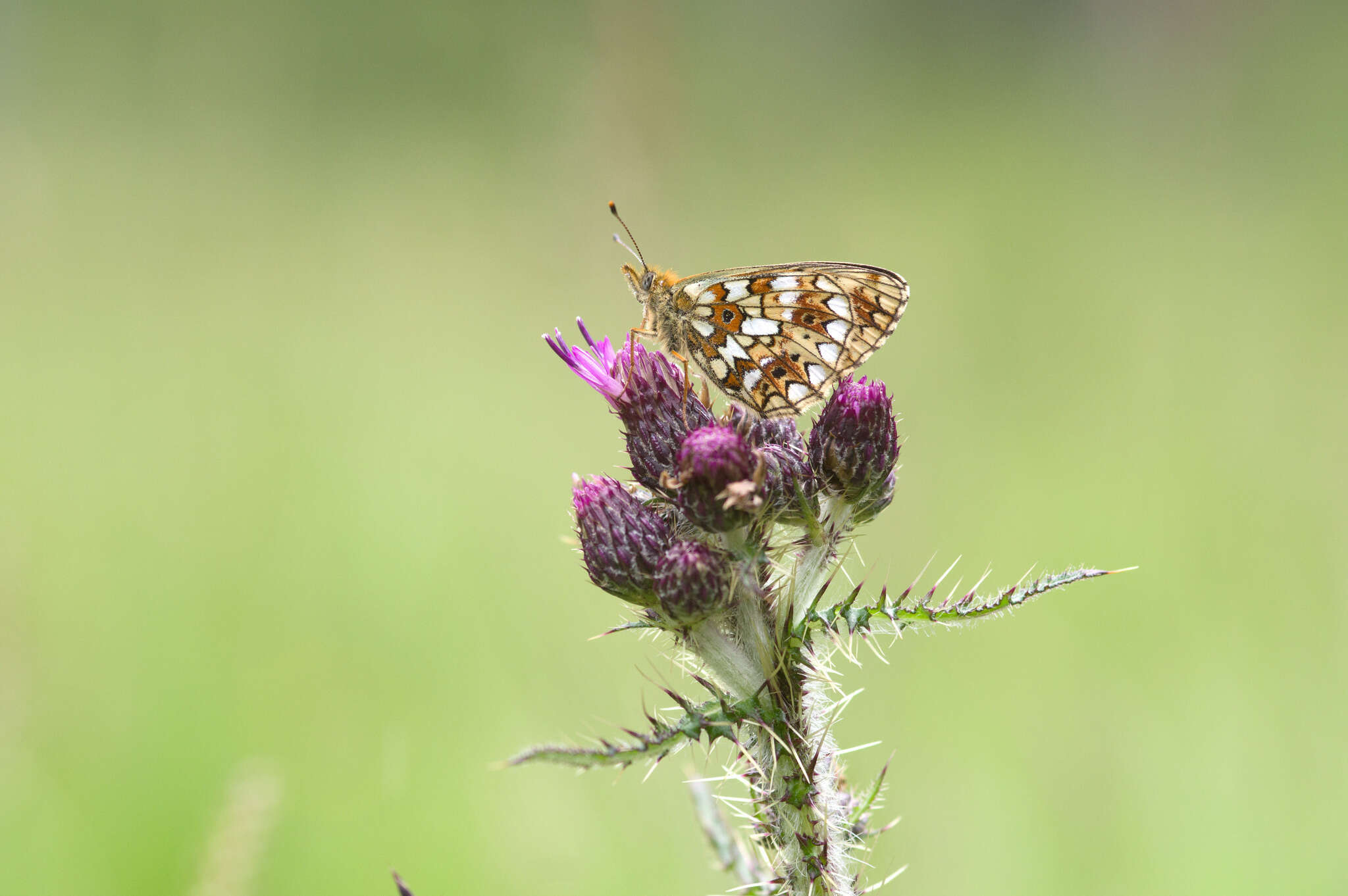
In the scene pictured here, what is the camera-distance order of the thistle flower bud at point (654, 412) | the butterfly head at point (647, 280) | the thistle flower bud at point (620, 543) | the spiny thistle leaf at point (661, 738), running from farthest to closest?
the butterfly head at point (647, 280) → the thistle flower bud at point (654, 412) → the thistle flower bud at point (620, 543) → the spiny thistle leaf at point (661, 738)

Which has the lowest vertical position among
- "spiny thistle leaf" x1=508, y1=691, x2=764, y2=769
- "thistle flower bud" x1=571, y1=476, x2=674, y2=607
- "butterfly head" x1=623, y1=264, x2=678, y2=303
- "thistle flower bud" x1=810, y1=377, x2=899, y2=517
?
"spiny thistle leaf" x1=508, y1=691, x2=764, y2=769

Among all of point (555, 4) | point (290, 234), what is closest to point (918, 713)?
point (290, 234)

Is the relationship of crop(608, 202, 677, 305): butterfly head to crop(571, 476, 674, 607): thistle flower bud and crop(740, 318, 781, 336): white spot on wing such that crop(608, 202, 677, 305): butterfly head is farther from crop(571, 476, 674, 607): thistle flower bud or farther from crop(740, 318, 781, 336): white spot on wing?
crop(571, 476, 674, 607): thistle flower bud

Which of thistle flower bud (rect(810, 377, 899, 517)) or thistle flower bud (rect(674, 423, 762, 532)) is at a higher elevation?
thistle flower bud (rect(810, 377, 899, 517))

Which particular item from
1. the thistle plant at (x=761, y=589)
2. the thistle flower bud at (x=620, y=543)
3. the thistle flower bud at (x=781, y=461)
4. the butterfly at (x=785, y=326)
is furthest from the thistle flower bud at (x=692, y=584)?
the butterfly at (x=785, y=326)

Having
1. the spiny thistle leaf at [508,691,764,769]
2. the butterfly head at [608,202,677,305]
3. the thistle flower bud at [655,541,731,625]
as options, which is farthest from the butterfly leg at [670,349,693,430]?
the spiny thistle leaf at [508,691,764,769]

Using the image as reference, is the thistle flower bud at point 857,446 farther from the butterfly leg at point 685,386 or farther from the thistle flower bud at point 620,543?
the thistle flower bud at point 620,543

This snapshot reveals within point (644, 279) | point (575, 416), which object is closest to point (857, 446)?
point (644, 279)
